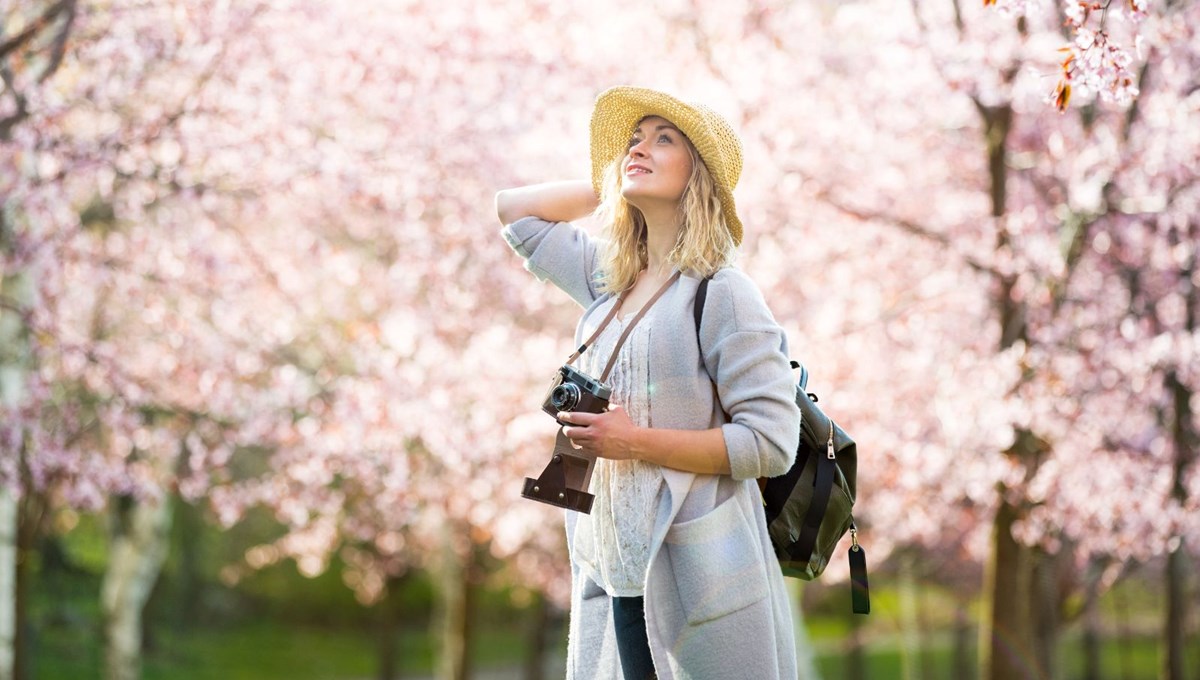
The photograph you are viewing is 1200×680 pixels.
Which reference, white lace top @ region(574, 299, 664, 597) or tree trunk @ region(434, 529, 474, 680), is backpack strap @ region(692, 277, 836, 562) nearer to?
white lace top @ region(574, 299, 664, 597)

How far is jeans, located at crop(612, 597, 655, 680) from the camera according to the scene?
2.97 meters

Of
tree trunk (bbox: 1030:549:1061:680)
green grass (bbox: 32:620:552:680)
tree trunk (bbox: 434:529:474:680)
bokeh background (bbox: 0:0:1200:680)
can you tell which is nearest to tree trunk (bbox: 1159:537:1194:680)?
bokeh background (bbox: 0:0:1200:680)

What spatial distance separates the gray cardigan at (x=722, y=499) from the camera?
2.84 meters

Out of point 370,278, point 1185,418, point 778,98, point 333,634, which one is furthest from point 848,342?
point 333,634

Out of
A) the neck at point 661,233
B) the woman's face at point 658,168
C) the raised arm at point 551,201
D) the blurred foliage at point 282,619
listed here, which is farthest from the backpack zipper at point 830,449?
the blurred foliage at point 282,619

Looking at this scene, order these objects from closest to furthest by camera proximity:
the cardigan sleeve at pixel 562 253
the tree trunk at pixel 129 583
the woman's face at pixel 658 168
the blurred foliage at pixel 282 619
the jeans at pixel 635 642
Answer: the jeans at pixel 635 642 → the woman's face at pixel 658 168 → the cardigan sleeve at pixel 562 253 → the tree trunk at pixel 129 583 → the blurred foliage at pixel 282 619

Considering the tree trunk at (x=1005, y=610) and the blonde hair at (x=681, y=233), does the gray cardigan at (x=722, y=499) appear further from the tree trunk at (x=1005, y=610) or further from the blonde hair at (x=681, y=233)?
the tree trunk at (x=1005, y=610)

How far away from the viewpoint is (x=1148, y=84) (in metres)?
8.67

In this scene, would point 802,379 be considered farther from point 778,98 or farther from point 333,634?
point 333,634

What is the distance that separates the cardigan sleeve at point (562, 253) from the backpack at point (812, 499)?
449mm

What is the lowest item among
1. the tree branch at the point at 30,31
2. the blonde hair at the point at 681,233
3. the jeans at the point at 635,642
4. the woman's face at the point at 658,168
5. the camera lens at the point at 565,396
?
the jeans at the point at 635,642

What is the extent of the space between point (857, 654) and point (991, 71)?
51.9 feet

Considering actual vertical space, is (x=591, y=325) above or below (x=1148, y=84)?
below

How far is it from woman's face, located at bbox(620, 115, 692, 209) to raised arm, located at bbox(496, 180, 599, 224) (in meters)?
0.28
